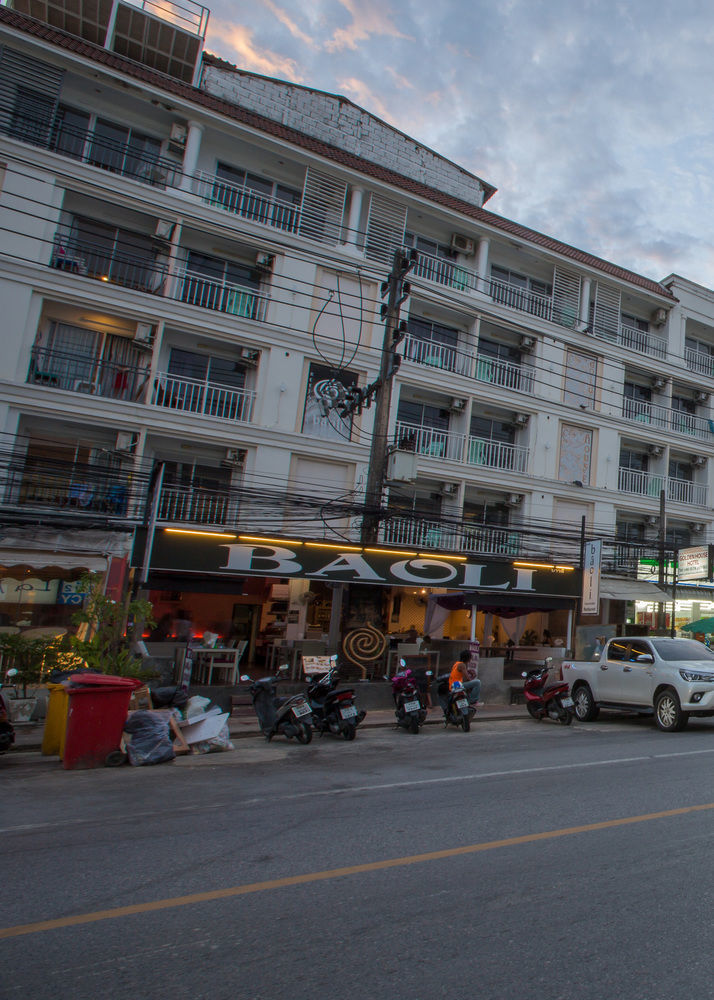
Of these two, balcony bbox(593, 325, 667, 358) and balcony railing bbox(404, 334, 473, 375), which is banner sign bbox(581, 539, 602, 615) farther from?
balcony bbox(593, 325, 667, 358)

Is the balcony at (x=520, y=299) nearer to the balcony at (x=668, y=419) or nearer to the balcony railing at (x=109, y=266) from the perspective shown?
the balcony at (x=668, y=419)

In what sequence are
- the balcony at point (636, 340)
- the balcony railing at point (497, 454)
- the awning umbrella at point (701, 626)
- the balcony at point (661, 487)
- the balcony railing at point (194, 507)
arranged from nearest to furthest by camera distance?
the balcony railing at point (194, 507)
the balcony railing at point (497, 454)
the awning umbrella at point (701, 626)
the balcony at point (661, 487)
the balcony at point (636, 340)

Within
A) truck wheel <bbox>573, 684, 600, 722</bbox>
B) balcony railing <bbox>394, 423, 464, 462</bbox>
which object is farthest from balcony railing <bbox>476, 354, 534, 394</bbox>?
truck wheel <bbox>573, 684, 600, 722</bbox>

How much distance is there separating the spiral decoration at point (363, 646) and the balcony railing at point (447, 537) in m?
4.26

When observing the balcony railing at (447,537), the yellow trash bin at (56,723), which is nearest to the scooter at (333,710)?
the yellow trash bin at (56,723)

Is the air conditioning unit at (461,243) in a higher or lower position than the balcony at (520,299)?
higher

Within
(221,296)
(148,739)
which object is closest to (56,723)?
(148,739)

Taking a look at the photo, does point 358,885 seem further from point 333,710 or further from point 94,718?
point 333,710

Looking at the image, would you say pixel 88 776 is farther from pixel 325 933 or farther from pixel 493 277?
pixel 493 277

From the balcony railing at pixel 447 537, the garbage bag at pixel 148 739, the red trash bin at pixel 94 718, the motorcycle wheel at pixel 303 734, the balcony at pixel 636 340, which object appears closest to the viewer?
the red trash bin at pixel 94 718

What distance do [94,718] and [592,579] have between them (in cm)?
1467

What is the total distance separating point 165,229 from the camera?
62.2ft

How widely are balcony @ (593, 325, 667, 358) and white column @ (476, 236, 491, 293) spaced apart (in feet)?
17.0

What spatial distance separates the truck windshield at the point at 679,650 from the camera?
12656mm
